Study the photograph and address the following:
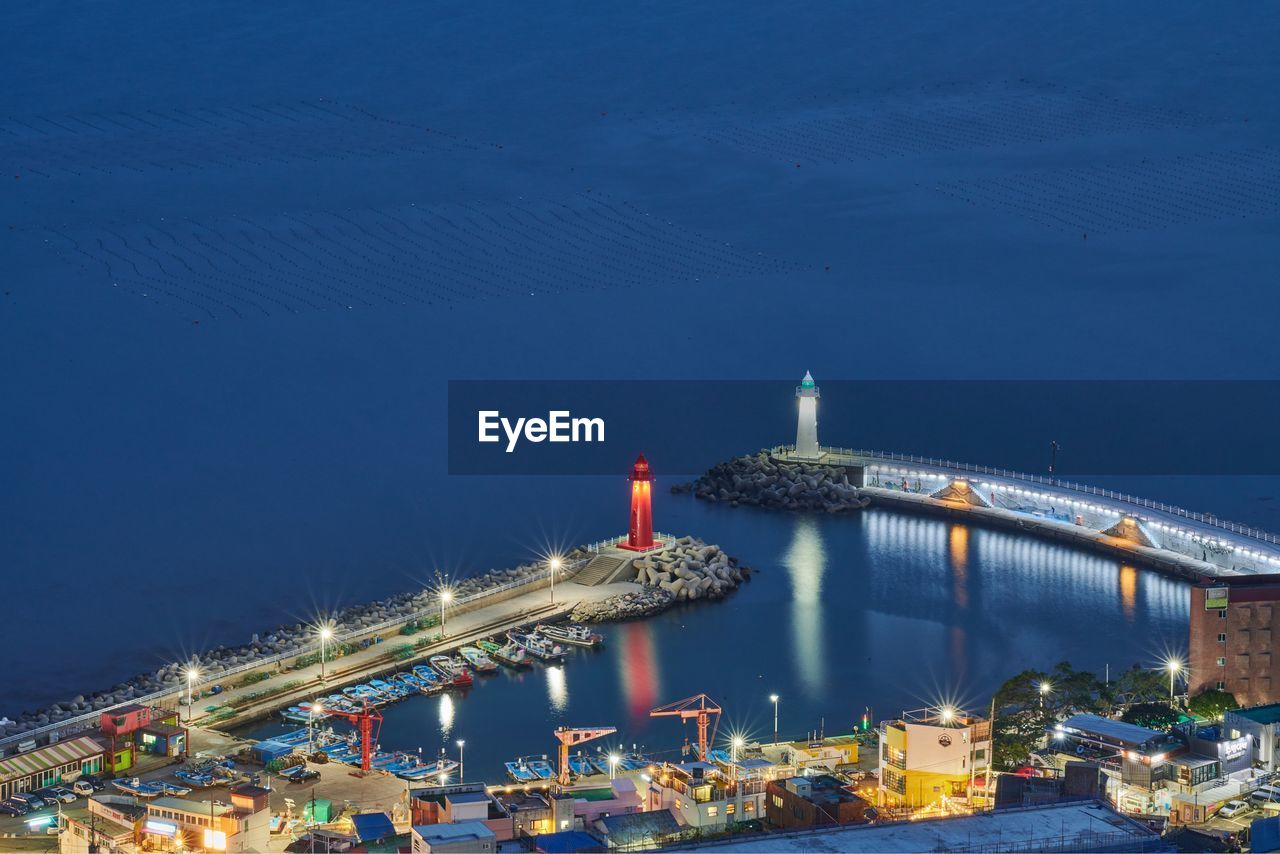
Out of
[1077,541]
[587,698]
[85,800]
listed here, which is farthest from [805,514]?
[85,800]

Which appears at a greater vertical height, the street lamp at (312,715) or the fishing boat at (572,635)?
the fishing boat at (572,635)

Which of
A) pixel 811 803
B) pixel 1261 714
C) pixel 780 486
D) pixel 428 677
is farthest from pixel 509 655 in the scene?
pixel 780 486

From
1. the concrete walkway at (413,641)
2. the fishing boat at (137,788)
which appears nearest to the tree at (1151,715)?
the concrete walkway at (413,641)

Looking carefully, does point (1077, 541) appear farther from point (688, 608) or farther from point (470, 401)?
point (470, 401)

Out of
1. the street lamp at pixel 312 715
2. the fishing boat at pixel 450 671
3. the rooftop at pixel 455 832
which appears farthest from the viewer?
the fishing boat at pixel 450 671

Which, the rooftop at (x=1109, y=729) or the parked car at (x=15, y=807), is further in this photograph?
the rooftop at (x=1109, y=729)

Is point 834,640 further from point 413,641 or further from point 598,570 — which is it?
point 413,641

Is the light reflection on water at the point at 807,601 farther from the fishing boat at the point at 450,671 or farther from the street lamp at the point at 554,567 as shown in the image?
the fishing boat at the point at 450,671
